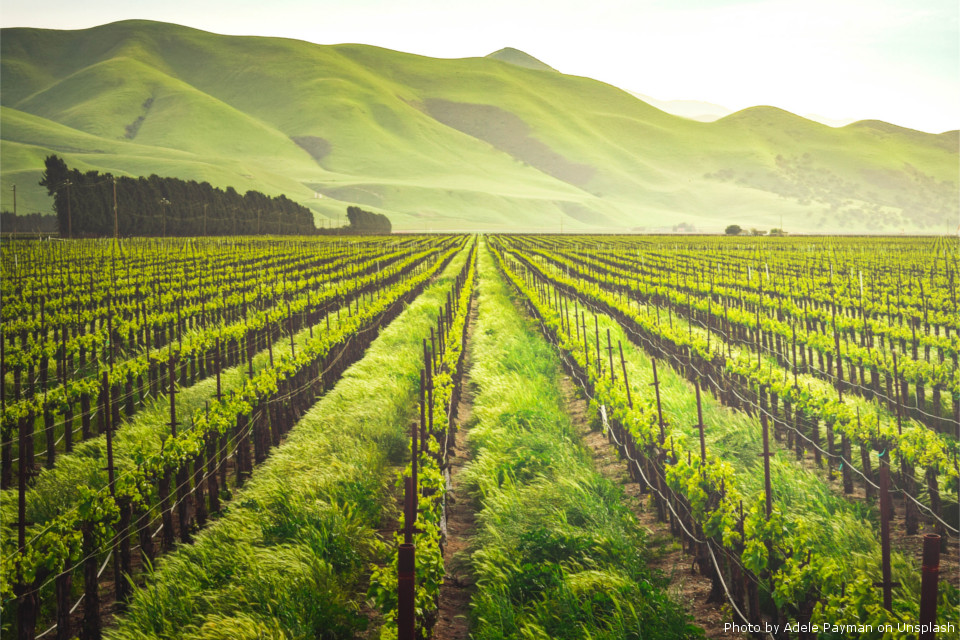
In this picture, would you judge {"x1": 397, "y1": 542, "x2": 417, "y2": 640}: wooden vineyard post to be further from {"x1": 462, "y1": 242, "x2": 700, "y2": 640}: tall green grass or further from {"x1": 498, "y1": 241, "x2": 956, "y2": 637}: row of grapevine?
{"x1": 498, "y1": 241, "x2": 956, "y2": 637}: row of grapevine

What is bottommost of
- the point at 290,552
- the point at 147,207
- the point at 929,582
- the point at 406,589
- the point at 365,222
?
the point at 290,552

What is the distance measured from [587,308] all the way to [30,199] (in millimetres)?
173260

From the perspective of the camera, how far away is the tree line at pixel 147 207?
7944cm

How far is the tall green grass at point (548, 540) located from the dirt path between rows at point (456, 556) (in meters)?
0.16

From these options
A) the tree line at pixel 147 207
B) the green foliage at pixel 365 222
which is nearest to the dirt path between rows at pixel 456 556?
the tree line at pixel 147 207

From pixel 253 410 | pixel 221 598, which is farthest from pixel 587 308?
pixel 221 598

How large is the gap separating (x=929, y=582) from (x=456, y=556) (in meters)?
4.66

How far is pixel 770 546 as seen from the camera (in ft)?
20.3

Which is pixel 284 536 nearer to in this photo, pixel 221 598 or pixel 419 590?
pixel 221 598

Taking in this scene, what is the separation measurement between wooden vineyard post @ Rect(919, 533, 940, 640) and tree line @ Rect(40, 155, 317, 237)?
73835 mm

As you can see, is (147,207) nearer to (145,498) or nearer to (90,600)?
(145,498)

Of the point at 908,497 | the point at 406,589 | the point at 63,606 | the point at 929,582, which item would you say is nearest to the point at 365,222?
the point at 908,497

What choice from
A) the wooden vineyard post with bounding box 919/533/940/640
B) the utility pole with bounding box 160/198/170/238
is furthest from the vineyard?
the utility pole with bounding box 160/198/170/238

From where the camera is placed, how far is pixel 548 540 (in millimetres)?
7547
